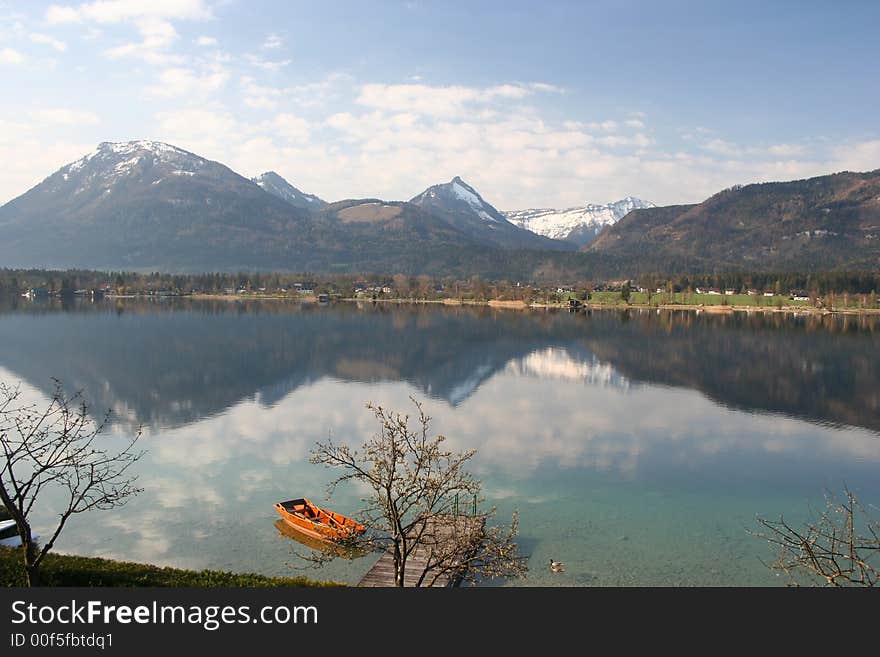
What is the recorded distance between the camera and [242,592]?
952 centimetres

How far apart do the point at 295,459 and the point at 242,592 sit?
115ft

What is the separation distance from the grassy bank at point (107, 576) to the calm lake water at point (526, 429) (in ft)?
21.1

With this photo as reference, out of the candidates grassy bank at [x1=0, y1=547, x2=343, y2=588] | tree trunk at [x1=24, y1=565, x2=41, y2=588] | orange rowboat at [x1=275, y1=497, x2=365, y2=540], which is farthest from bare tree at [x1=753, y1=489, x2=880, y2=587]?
tree trunk at [x1=24, y1=565, x2=41, y2=588]

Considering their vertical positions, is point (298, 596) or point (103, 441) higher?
point (298, 596)

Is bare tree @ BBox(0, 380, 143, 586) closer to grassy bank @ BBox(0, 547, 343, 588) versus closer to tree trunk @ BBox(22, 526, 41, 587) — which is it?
tree trunk @ BBox(22, 526, 41, 587)

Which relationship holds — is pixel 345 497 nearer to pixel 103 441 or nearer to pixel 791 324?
pixel 103 441

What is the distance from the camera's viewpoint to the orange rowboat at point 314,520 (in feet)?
92.2

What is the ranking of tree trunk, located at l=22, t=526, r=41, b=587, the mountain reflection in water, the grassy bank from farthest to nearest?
the mountain reflection in water
the grassy bank
tree trunk, located at l=22, t=526, r=41, b=587

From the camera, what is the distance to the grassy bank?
60.3 feet

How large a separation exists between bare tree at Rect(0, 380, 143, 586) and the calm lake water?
1.83 meters

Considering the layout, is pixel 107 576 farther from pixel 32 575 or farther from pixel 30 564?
pixel 30 564

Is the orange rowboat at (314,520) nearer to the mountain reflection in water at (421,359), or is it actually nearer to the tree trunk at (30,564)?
the tree trunk at (30,564)

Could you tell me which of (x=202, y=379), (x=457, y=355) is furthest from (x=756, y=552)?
(x=457, y=355)

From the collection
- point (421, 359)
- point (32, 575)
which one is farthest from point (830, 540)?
point (421, 359)
